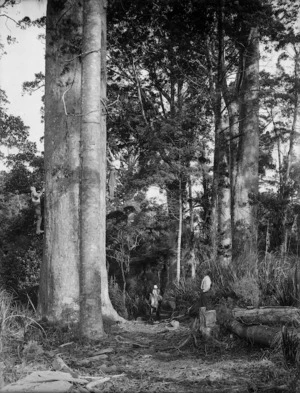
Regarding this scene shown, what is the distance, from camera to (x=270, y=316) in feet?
21.7

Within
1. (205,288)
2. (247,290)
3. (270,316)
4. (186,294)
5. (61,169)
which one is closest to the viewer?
(270,316)

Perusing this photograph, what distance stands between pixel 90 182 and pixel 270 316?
346cm

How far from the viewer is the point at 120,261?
2377cm

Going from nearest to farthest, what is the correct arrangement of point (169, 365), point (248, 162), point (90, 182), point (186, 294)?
1. point (169, 365)
2. point (90, 182)
3. point (186, 294)
4. point (248, 162)

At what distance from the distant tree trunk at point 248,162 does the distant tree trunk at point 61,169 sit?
18.5 ft

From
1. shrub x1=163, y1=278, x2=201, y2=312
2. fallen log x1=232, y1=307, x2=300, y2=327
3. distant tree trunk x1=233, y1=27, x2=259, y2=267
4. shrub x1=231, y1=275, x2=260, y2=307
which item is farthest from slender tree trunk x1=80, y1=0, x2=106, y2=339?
distant tree trunk x1=233, y1=27, x2=259, y2=267

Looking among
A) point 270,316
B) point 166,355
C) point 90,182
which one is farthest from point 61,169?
point 270,316

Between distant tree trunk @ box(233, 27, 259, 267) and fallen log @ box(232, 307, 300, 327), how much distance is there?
5409 mm

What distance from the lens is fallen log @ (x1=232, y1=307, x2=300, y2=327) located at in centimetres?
635

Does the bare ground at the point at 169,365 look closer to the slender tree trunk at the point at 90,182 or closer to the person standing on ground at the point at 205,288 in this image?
the slender tree trunk at the point at 90,182

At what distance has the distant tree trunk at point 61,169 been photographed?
28.0ft

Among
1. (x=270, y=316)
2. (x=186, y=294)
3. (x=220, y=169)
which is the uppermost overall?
(x=220, y=169)

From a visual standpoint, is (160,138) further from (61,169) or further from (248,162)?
(61,169)

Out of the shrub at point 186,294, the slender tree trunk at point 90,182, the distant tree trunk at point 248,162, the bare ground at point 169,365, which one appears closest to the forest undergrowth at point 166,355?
the bare ground at point 169,365
